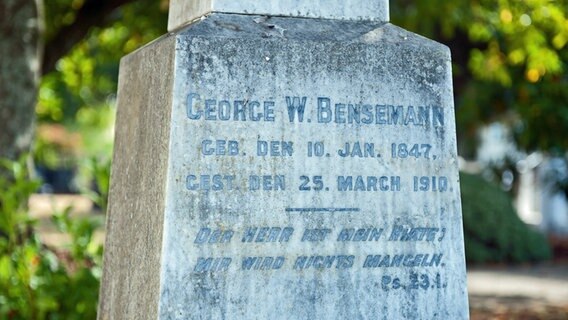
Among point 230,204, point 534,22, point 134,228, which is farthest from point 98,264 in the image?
point 534,22

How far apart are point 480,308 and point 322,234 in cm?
577

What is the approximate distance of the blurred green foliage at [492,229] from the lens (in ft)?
48.1

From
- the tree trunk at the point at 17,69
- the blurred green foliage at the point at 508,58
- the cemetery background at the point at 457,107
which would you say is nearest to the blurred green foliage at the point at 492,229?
the cemetery background at the point at 457,107

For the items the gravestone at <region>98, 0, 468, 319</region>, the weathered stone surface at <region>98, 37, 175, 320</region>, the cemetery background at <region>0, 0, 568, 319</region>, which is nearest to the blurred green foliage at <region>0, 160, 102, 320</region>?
the cemetery background at <region>0, 0, 568, 319</region>

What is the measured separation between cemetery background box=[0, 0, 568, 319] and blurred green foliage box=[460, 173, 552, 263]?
15 mm

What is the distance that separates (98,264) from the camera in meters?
6.82

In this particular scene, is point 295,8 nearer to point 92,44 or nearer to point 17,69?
point 17,69

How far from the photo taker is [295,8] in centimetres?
439

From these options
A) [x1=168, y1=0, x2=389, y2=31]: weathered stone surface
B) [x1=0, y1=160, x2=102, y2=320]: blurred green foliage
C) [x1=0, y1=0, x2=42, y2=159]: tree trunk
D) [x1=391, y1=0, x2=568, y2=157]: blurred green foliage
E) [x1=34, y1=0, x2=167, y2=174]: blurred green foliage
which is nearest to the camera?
[x1=168, y1=0, x2=389, y2=31]: weathered stone surface

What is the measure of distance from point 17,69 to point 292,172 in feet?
15.8

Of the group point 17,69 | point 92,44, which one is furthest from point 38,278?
point 92,44

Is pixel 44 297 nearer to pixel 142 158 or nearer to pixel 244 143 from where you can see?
pixel 142 158

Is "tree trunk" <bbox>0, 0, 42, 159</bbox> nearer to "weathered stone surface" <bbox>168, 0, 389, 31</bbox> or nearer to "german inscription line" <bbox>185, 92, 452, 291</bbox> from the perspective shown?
"weathered stone surface" <bbox>168, 0, 389, 31</bbox>

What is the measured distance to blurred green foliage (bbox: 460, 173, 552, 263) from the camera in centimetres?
1466
